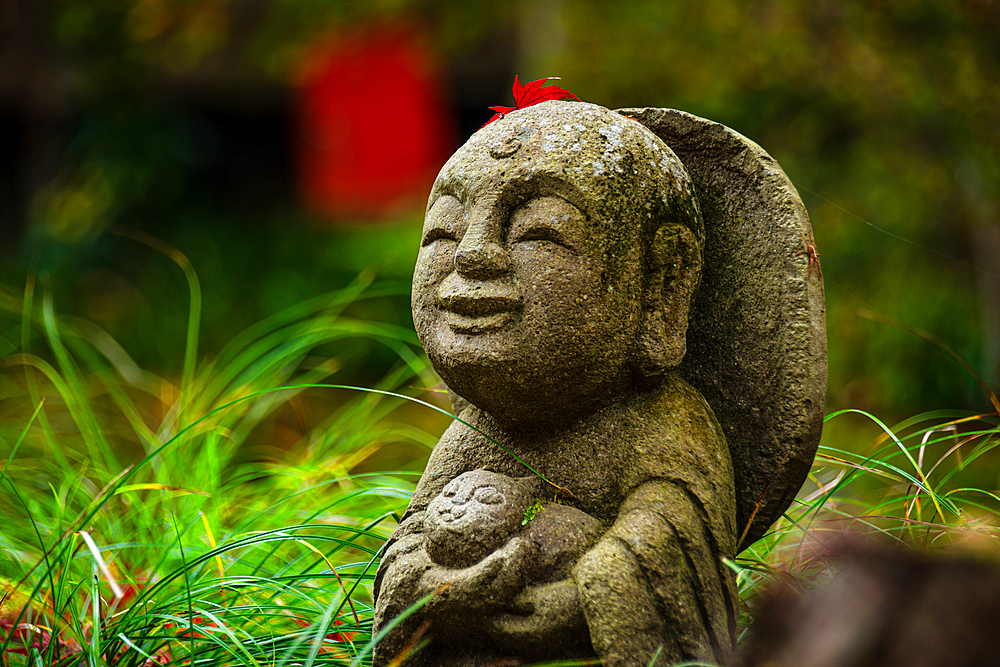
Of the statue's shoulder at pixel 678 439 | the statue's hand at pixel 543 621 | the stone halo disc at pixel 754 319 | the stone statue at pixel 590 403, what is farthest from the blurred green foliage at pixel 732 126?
the statue's hand at pixel 543 621

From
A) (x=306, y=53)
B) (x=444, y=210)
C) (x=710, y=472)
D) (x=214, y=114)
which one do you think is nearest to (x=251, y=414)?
(x=444, y=210)

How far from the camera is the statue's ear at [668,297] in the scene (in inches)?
63.4

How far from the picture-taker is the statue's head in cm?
152

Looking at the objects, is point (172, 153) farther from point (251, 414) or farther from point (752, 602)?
point (752, 602)

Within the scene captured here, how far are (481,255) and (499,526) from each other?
1.54 feet

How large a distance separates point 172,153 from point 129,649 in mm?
6544

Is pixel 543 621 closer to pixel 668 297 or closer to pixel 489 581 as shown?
pixel 489 581

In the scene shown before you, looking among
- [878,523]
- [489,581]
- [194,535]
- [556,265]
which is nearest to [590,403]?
[556,265]

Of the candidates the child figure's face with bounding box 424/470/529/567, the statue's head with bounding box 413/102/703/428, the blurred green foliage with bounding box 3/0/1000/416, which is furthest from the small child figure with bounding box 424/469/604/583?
the blurred green foliage with bounding box 3/0/1000/416

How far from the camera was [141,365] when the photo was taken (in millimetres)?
6539

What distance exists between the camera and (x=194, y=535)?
261 centimetres

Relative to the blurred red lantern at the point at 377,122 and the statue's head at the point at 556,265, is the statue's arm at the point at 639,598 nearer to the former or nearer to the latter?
the statue's head at the point at 556,265

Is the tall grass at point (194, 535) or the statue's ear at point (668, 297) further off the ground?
the statue's ear at point (668, 297)

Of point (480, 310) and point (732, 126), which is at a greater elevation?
point (480, 310)
